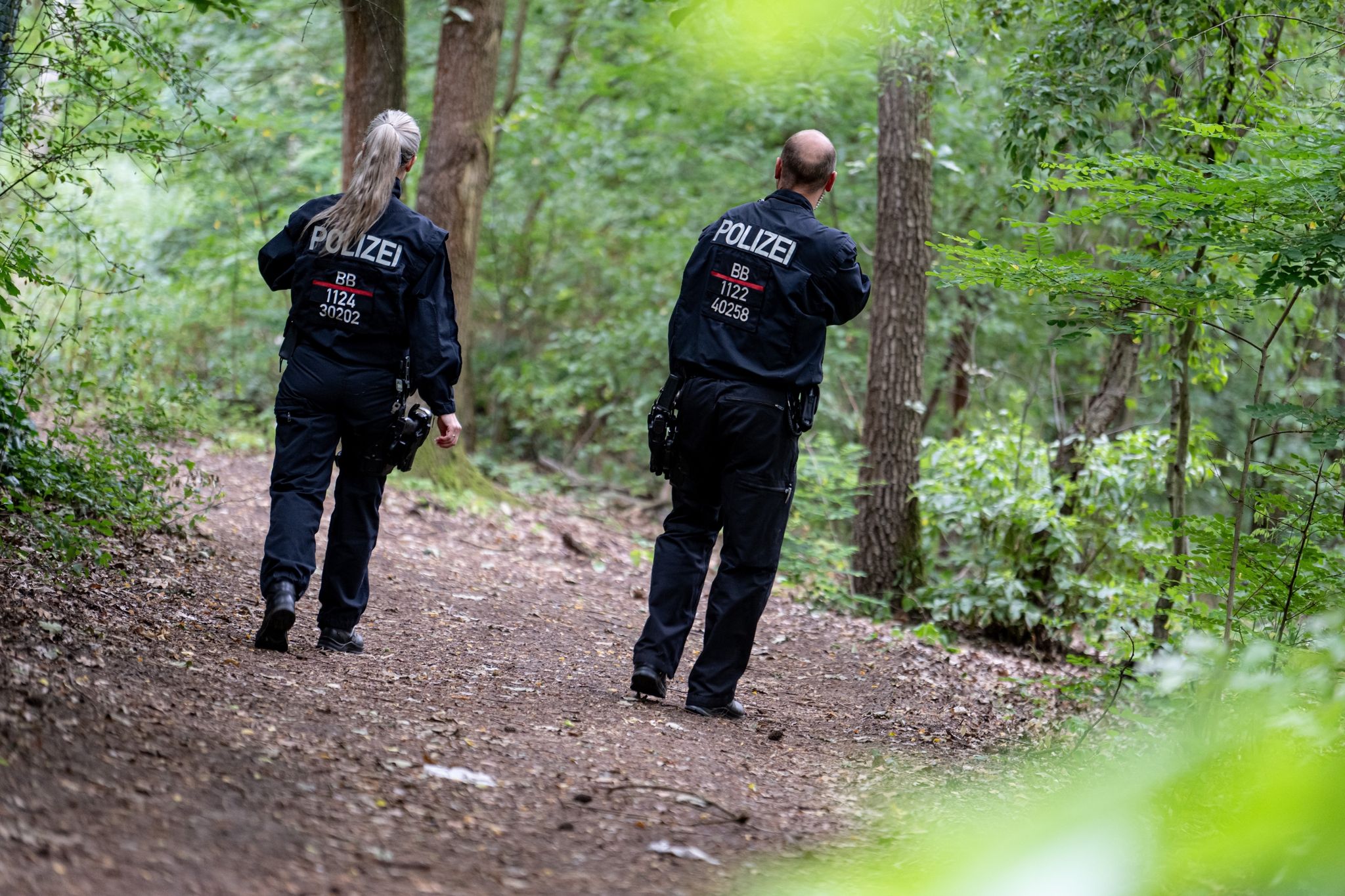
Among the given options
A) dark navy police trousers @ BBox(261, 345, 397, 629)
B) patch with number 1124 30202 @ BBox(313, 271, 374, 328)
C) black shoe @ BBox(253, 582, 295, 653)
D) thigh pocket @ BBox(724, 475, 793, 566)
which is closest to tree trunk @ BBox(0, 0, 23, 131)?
patch with number 1124 30202 @ BBox(313, 271, 374, 328)

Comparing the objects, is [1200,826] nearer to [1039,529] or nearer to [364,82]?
[1039,529]

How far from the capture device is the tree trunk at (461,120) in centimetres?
870

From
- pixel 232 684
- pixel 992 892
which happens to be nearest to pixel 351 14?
pixel 232 684

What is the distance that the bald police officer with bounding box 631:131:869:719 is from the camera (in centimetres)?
392

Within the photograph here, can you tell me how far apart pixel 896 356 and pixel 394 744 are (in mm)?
5216

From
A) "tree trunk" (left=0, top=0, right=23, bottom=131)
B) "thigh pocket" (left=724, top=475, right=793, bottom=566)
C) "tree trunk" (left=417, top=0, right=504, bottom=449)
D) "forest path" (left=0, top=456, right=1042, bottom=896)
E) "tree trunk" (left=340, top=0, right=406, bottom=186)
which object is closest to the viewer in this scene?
"forest path" (left=0, top=456, right=1042, bottom=896)

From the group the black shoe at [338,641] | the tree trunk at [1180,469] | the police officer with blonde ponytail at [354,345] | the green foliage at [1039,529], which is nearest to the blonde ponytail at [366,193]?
the police officer with blonde ponytail at [354,345]

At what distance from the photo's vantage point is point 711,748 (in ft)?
11.9

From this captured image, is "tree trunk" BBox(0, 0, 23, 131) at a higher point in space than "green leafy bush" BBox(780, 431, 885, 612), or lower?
higher

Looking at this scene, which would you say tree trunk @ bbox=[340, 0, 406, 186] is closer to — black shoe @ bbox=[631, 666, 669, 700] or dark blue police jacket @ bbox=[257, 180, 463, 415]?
dark blue police jacket @ bbox=[257, 180, 463, 415]

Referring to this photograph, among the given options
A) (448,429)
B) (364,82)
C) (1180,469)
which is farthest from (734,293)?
(364,82)

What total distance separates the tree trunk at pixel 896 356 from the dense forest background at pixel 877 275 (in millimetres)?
24

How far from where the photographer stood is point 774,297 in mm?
3910

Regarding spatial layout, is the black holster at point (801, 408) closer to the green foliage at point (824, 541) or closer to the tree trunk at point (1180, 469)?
the tree trunk at point (1180, 469)
